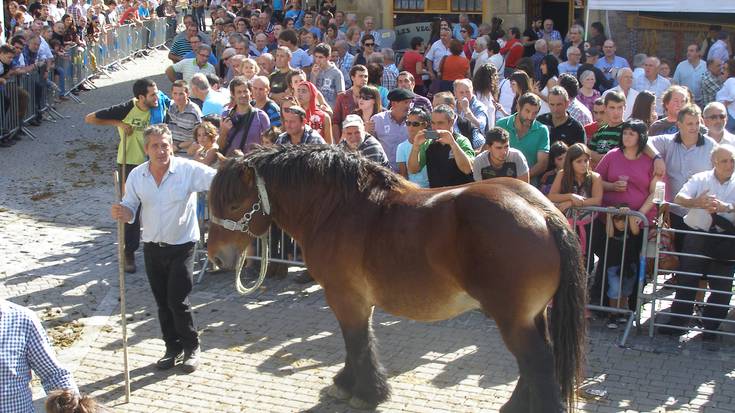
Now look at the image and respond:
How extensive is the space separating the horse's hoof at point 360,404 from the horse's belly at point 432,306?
73 cm

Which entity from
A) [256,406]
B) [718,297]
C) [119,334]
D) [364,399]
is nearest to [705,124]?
[718,297]

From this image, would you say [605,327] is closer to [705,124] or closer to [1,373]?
[705,124]

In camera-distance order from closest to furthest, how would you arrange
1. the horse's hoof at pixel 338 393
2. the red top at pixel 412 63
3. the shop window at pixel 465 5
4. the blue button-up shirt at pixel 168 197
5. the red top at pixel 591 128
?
the horse's hoof at pixel 338 393 → the blue button-up shirt at pixel 168 197 → the red top at pixel 591 128 → the red top at pixel 412 63 → the shop window at pixel 465 5

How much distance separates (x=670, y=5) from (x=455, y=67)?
3382 millimetres

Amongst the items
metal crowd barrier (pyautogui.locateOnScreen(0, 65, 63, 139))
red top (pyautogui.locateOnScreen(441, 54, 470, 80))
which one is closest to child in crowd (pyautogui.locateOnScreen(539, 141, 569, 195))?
red top (pyautogui.locateOnScreen(441, 54, 470, 80))

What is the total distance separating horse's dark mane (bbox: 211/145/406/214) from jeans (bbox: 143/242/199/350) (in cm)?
90

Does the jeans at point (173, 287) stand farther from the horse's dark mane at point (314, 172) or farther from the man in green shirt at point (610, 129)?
the man in green shirt at point (610, 129)

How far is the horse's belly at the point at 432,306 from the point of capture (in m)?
6.34

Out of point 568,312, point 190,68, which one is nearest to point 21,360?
point 568,312

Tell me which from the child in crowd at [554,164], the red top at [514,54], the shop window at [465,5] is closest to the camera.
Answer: the child in crowd at [554,164]

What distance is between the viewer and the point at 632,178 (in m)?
8.60

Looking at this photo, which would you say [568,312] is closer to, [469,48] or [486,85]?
[486,85]

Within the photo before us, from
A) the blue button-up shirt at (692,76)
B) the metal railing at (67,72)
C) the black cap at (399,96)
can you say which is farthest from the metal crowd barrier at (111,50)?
the blue button-up shirt at (692,76)

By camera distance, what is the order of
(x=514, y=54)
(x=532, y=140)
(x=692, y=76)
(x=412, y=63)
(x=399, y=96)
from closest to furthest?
(x=532, y=140) → (x=399, y=96) → (x=692, y=76) → (x=412, y=63) → (x=514, y=54)
